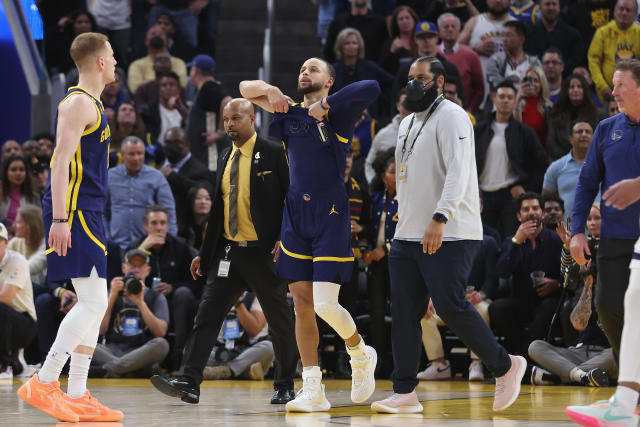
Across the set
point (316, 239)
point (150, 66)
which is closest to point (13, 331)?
point (316, 239)

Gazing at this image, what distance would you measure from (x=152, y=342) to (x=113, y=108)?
450 cm

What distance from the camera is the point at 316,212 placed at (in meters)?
6.23

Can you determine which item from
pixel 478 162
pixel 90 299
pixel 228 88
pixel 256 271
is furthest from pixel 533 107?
pixel 90 299

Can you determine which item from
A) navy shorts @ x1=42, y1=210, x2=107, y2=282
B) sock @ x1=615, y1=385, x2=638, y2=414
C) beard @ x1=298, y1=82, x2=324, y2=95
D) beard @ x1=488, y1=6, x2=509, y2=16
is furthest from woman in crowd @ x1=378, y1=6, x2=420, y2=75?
sock @ x1=615, y1=385, x2=638, y2=414

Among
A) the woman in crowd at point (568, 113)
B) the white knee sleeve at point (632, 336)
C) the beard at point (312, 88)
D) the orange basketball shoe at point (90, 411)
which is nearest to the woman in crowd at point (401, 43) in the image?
the woman in crowd at point (568, 113)

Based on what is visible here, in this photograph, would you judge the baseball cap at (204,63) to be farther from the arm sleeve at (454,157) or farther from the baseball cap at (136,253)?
the arm sleeve at (454,157)

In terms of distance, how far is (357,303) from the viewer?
10.3 m

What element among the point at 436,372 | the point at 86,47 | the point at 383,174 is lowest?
the point at 436,372

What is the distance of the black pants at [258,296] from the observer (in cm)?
687

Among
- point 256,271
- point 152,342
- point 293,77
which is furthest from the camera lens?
point 293,77

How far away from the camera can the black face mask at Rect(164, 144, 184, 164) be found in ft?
39.3

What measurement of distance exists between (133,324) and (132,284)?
0.49m

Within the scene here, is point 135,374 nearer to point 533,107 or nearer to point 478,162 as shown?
point 478,162

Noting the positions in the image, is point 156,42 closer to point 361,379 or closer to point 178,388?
point 178,388
